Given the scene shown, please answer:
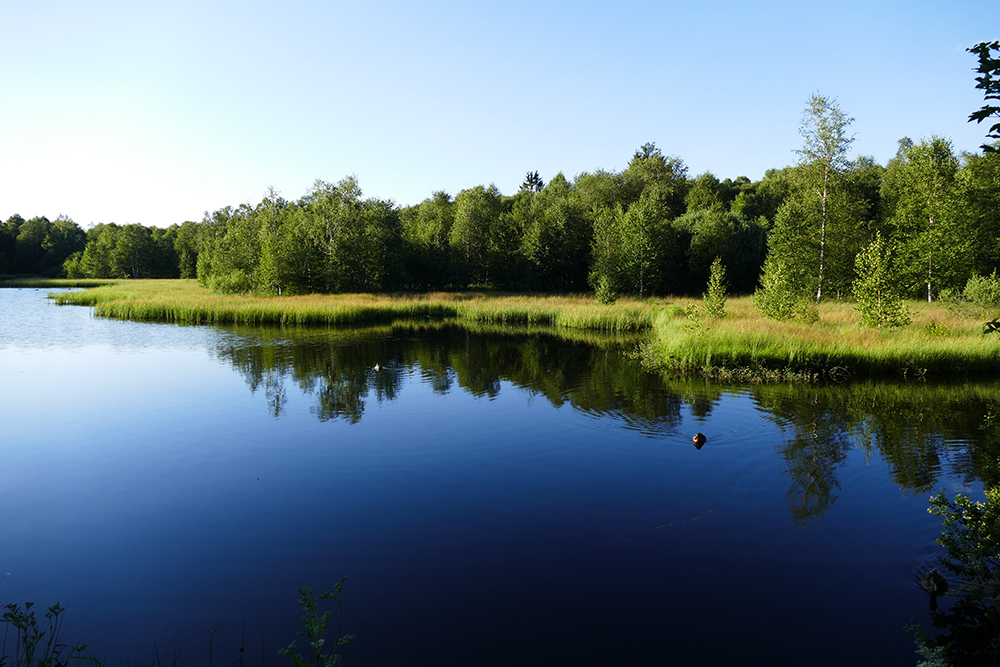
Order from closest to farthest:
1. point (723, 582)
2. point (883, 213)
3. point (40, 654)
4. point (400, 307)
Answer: point (40, 654) → point (723, 582) → point (400, 307) → point (883, 213)

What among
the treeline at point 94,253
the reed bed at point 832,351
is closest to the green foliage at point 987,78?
the reed bed at point 832,351

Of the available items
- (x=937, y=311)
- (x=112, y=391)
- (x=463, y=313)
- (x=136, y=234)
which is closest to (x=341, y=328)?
(x=463, y=313)

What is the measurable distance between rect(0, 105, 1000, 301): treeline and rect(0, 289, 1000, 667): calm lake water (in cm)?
1344

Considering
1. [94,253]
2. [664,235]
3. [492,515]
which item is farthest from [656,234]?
[94,253]

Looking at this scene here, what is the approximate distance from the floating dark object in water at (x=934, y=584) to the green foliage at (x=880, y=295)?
17.1 m

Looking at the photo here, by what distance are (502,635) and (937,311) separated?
99.6ft

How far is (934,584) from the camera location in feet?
20.5

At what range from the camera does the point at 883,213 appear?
43500 millimetres

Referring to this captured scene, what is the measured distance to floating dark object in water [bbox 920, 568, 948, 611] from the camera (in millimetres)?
6238

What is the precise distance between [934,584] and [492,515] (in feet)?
18.5

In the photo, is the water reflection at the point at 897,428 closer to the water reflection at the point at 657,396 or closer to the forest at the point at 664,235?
the water reflection at the point at 657,396

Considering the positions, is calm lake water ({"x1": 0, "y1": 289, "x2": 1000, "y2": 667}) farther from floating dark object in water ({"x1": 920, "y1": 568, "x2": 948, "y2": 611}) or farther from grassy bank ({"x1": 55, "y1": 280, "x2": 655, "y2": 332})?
grassy bank ({"x1": 55, "y1": 280, "x2": 655, "y2": 332})

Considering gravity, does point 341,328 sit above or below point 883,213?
below

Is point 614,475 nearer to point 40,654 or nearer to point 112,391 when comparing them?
point 40,654
